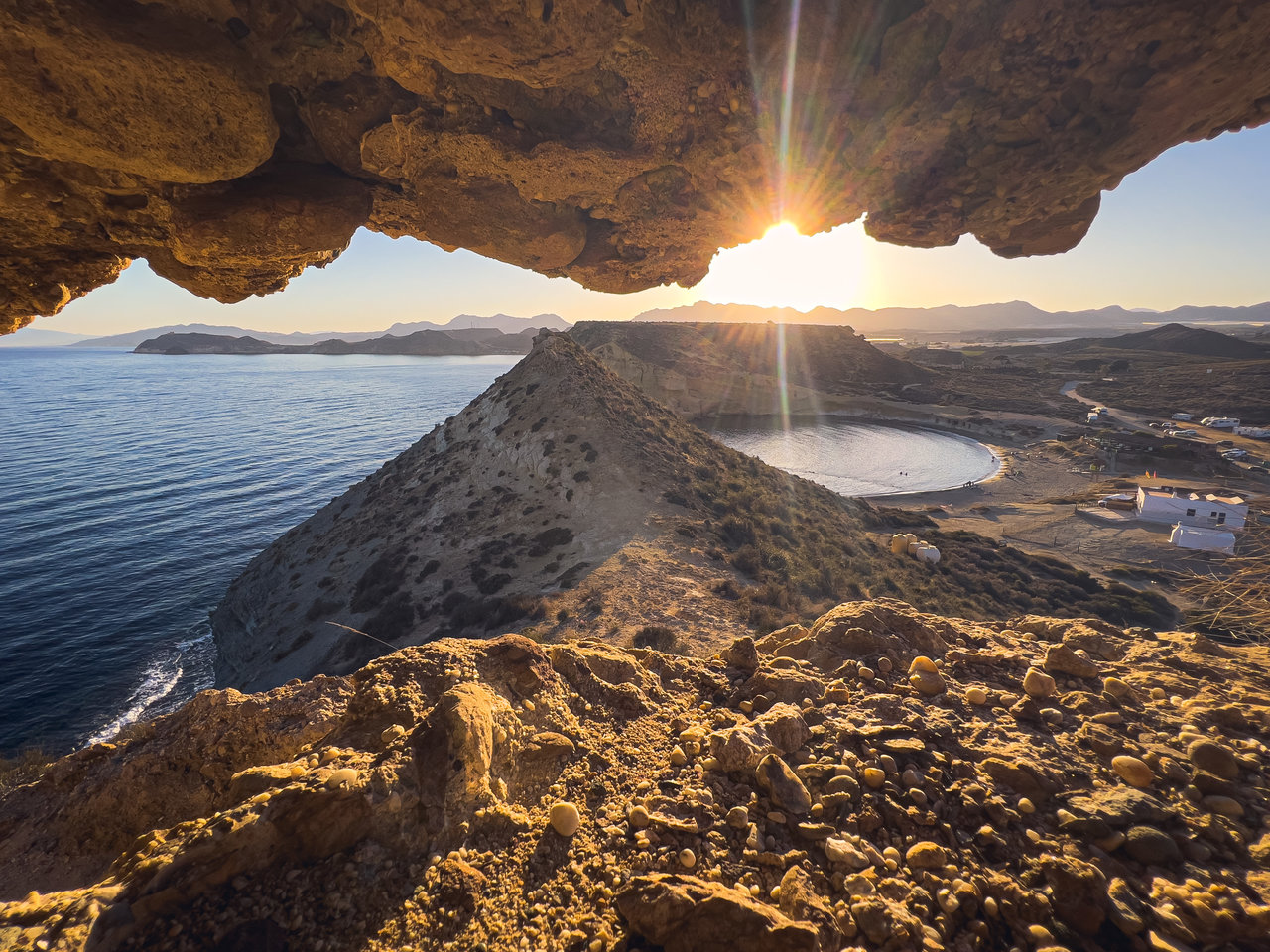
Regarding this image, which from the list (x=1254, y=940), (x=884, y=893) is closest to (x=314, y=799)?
(x=884, y=893)

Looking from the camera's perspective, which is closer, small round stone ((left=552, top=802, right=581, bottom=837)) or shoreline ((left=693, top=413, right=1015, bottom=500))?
small round stone ((left=552, top=802, right=581, bottom=837))

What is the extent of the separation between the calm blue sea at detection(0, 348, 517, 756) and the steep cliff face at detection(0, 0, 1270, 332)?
1872 centimetres

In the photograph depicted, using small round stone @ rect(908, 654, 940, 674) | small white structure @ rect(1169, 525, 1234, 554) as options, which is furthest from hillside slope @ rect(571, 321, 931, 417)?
small round stone @ rect(908, 654, 940, 674)

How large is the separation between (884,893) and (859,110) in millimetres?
7028

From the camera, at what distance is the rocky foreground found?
2.23 metres

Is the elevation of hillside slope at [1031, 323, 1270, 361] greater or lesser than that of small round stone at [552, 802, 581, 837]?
greater

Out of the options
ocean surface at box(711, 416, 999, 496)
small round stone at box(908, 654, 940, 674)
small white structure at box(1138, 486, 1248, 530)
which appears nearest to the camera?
small round stone at box(908, 654, 940, 674)

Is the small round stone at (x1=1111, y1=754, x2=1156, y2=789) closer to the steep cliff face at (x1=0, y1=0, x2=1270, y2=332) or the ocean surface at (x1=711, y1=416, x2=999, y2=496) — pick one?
the steep cliff face at (x1=0, y1=0, x2=1270, y2=332)

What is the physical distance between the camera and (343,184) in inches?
250

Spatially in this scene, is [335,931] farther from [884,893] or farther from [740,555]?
[740,555]

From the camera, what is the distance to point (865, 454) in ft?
183

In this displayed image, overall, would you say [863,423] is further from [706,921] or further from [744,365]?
[706,921]

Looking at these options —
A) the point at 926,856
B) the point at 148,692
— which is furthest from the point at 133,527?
the point at 926,856

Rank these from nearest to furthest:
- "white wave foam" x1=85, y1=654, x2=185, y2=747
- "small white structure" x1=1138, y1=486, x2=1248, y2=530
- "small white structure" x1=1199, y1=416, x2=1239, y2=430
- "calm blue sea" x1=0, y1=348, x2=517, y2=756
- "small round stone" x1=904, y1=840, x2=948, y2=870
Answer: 1. "small round stone" x1=904, y1=840, x2=948, y2=870
2. "white wave foam" x1=85, y1=654, x2=185, y2=747
3. "calm blue sea" x1=0, y1=348, x2=517, y2=756
4. "small white structure" x1=1138, y1=486, x2=1248, y2=530
5. "small white structure" x1=1199, y1=416, x2=1239, y2=430
